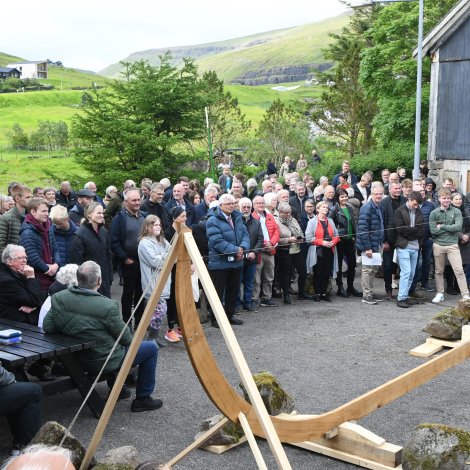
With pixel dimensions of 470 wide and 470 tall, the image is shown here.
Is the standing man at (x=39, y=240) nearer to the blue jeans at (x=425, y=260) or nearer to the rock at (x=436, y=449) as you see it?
the rock at (x=436, y=449)

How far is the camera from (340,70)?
33.7 meters

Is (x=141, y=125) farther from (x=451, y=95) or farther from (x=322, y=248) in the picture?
(x=322, y=248)

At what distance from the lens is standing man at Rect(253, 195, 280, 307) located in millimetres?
11445

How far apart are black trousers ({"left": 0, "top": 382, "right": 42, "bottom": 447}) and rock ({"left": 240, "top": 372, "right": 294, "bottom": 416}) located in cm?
197

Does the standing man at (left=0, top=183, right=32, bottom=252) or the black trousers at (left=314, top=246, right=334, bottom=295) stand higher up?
the standing man at (left=0, top=183, right=32, bottom=252)

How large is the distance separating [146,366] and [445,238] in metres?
7.15

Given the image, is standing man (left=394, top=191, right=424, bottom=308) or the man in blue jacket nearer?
the man in blue jacket

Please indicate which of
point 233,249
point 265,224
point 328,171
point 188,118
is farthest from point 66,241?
point 328,171

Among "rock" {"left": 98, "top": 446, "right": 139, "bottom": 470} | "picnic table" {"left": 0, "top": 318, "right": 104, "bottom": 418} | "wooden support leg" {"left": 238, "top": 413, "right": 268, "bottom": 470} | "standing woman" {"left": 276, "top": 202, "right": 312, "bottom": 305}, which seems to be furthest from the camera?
"standing woman" {"left": 276, "top": 202, "right": 312, "bottom": 305}

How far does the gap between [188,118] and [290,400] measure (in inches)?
744

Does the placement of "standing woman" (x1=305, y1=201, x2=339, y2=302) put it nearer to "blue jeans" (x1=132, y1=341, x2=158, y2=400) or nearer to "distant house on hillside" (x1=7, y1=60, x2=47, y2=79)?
"blue jeans" (x1=132, y1=341, x2=158, y2=400)

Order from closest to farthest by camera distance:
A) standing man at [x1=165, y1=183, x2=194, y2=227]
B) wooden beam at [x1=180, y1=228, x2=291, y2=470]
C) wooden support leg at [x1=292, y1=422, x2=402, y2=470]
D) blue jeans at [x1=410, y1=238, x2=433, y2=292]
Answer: wooden beam at [x1=180, y1=228, x2=291, y2=470] < wooden support leg at [x1=292, y1=422, x2=402, y2=470] < standing man at [x1=165, y1=183, x2=194, y2=227] < blue jeans at [x1=410, y1=238, x2=433, y2=292]

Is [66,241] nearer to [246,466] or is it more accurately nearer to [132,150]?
[246,466]

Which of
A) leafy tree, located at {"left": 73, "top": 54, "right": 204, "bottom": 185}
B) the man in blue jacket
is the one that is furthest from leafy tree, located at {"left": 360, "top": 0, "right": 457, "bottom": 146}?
the man in blue jacket
